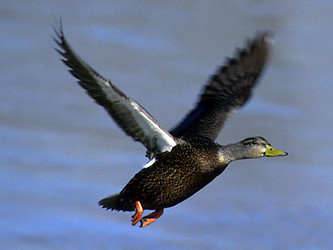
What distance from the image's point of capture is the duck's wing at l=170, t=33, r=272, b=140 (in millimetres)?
8781

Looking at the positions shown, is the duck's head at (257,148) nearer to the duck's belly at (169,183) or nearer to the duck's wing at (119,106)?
the duck's belly at (169,183)

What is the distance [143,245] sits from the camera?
990 centimetres

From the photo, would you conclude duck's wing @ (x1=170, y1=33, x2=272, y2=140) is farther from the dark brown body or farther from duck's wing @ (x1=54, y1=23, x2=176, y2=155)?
duck's wing @ (x1=54, y1=23, x2=176, y2=155)

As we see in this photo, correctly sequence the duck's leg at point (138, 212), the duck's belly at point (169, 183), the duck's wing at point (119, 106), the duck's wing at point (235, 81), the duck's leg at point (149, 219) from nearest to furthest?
the duck's wing at point (119, 106) < the duck's belly at point (169, 183) < the duck's leg at point (138, 212) < the duck's leg at point (149, 219) < the duck's wing at point (235, 81)

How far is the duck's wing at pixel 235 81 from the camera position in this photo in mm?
8781

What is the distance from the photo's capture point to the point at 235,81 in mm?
8898

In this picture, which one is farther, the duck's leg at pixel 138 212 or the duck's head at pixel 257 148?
the duck's head at pixel 257 148

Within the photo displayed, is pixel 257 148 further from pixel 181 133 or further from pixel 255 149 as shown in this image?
→ pixel 181 133

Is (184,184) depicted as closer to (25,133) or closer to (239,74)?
(239,74)

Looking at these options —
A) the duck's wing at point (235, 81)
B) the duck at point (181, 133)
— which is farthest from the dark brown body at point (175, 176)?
the duck's wing at point (235, 81)

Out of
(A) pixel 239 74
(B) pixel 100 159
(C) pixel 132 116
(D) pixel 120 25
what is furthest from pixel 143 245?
(D) pixel 120 25

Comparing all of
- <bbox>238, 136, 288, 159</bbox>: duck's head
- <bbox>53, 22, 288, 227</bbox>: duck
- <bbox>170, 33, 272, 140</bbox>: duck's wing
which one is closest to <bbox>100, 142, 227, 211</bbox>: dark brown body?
<bbox>53, 22, 288, 227</bbox>: duck

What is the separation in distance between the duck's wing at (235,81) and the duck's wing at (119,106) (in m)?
1.03

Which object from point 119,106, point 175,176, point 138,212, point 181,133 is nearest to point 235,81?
point 181,133
